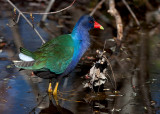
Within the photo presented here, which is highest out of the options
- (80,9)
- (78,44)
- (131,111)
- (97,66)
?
(80,9)

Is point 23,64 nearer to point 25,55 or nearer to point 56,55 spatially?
point 25,55

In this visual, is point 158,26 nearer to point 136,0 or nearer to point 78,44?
point 136,0

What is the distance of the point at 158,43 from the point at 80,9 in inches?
129

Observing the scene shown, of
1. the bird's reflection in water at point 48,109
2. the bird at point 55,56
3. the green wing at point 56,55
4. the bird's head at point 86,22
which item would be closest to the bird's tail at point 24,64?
the bird at point 55,56

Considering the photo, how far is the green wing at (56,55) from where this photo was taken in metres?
4.65

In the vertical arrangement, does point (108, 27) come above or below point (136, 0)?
below

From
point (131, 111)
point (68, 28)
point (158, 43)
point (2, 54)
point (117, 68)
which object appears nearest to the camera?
point (131, 111)

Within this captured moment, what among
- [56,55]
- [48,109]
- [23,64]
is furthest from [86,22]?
[48,109]

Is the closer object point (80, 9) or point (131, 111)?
point (131, 111)

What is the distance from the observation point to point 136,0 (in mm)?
9695

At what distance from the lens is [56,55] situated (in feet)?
15.4

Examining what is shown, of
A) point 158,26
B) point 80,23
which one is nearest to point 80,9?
point 158,26

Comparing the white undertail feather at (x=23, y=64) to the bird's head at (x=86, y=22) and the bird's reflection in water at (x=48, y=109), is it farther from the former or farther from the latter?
the bird's head at (x=86, y=22)

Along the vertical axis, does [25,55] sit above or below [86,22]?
below
